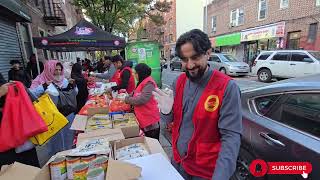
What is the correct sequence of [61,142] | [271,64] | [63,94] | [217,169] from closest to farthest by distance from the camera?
[217,169]
[63,94]
[61,142]
[271,64]

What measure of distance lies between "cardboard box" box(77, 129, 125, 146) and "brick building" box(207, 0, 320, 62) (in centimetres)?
1675

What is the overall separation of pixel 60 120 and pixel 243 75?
15.6m

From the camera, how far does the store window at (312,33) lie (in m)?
16.0

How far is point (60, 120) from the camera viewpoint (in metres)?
3.11

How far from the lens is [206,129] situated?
170 cm

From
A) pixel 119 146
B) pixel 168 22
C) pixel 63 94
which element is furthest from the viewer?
pixel 168 22

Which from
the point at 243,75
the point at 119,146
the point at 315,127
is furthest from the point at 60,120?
the point at 243,75

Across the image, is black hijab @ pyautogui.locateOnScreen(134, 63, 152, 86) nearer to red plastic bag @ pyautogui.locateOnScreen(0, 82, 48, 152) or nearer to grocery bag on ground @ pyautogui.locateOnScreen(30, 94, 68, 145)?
grocery bag on ground @ pyautogui.locateOnScreen(30, 94, 68, 145)

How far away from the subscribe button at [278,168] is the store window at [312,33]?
16.5 meters

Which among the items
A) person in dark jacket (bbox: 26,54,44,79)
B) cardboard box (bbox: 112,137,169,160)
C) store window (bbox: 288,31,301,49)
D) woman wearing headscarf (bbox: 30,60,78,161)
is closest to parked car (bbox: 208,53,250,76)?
store window (bbox: 288,31,301,49)

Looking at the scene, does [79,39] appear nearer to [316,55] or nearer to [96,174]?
[96,174]

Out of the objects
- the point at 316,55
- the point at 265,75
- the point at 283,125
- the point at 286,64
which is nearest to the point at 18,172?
the point at 283,125

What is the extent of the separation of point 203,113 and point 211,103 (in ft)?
0.28

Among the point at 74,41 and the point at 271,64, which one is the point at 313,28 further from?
the point at 74,41
